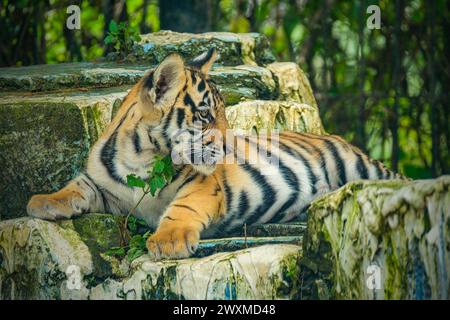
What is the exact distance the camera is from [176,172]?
488cm

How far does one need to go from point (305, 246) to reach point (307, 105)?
238 cm

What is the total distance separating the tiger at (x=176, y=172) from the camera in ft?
15.5

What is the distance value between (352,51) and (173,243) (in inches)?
206

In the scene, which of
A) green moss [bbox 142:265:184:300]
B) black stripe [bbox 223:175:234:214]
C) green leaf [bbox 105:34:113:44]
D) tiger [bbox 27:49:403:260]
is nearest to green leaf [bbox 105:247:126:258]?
tiger [bbox 27:49:403:260]

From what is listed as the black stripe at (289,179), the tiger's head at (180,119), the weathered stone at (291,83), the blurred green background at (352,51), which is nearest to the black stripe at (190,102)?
the tiger's head at (180,119)

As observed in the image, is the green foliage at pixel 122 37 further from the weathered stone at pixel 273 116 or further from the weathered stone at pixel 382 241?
the weathered stone at pixel 382 241

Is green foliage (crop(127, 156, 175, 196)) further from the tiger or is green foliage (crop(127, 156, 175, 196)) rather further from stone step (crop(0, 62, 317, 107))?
stone step (crop(0, 62, 317, 107))

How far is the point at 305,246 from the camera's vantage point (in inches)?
162

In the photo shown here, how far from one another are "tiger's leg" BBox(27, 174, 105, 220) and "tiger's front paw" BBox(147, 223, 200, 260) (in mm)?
587

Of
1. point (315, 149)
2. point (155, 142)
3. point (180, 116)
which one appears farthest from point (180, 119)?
point (315, 149)

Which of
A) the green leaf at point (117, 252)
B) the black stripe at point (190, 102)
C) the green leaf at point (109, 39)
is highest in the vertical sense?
the green leaf at point (109, 39)

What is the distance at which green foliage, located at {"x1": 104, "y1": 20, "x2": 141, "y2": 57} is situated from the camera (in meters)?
6.51
